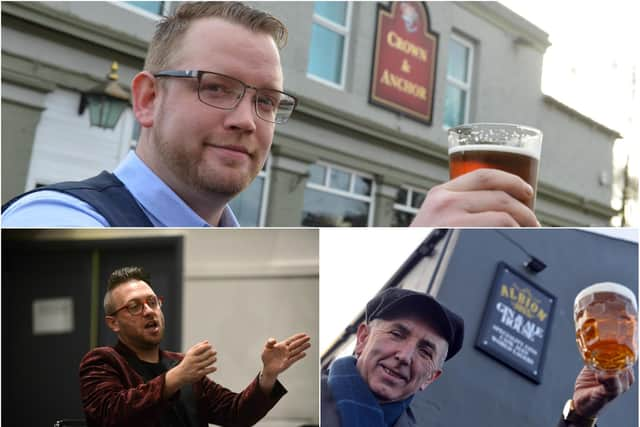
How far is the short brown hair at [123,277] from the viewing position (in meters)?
1.13

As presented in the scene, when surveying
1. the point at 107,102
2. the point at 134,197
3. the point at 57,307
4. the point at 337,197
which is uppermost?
the point at 107,102

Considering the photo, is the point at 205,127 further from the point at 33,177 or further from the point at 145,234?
the point at 33,177

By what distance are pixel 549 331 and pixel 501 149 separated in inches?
12.2

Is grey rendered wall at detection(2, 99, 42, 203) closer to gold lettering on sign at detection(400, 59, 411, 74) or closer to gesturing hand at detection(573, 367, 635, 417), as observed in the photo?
gold lettering on sign at detection(400, 59, 411, 74)

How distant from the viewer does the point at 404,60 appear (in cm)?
678

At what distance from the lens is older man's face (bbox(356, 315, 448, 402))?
1053 mm

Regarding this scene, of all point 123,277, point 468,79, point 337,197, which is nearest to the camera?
point 123,277

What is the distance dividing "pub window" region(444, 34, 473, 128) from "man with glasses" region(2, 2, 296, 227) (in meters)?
6.46

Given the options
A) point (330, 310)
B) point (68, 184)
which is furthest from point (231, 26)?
point (330, 310)

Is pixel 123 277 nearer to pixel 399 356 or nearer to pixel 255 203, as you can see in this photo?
pixel 399 356

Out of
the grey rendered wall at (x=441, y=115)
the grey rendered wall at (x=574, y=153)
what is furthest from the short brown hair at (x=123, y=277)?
the grey rendered wall at (x=574, y=153)

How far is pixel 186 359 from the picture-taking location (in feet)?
3.56

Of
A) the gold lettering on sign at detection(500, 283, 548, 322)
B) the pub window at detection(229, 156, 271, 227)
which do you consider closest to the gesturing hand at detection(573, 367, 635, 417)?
the gold lettering on sign at detection(500, 283, 548, 322)

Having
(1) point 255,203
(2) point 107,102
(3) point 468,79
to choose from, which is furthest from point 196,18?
(3) point 468,79
